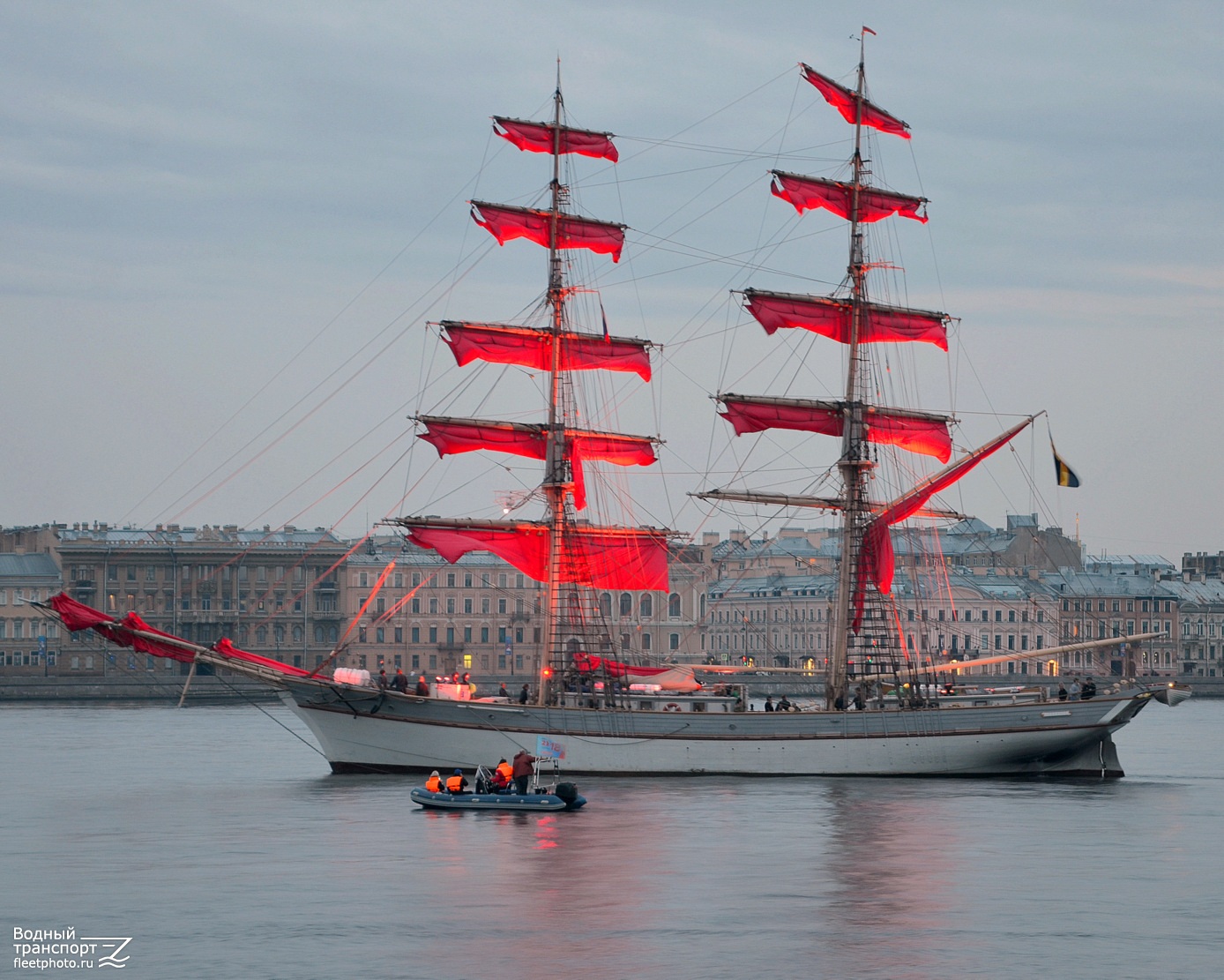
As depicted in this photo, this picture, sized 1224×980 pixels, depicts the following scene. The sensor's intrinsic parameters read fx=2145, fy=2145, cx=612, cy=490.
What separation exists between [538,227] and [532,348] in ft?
10.4

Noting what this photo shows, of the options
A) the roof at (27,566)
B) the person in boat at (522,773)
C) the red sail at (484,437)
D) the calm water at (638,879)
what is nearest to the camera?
the calm water at (638,879)

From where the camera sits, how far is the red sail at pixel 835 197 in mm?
55406

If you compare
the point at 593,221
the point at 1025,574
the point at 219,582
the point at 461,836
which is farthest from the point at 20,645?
the point at 461,836

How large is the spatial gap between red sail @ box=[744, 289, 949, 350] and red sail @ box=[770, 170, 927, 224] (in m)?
2.40

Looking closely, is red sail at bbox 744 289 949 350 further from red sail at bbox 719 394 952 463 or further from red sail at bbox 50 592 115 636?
red sail at bbox 50 592 115 636

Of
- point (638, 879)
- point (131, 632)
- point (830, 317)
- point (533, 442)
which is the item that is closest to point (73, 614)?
point (131, 632)

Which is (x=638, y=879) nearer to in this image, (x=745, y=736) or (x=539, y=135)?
(x=745, y=736)

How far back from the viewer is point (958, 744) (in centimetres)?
5109

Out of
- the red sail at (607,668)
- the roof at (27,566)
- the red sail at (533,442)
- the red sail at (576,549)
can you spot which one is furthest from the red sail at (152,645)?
the roof at (27,566)

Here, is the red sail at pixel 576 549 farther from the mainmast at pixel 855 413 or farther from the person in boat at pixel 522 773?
the person in boat at pixel 522 773

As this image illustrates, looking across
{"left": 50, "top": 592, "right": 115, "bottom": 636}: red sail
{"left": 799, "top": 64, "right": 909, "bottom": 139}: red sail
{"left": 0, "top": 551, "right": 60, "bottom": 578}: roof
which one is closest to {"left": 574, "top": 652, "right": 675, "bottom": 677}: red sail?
{"left": 50, "top": 592, "right": 115, "bottom": 636}: red sail

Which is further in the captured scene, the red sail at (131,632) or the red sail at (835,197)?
the red sail at (835,197)

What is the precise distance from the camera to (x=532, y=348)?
54.8 metres

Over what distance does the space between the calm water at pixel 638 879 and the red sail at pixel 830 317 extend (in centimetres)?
1227
